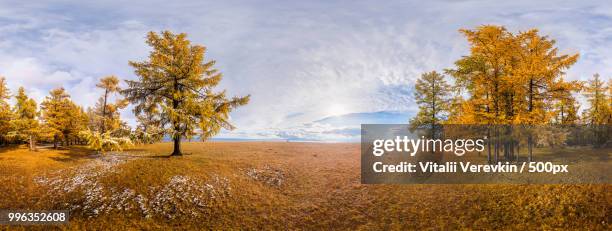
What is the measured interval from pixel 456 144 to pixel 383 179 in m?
6.84

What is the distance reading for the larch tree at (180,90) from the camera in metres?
25.4

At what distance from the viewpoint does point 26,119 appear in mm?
30328

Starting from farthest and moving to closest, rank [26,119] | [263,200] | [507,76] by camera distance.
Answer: [26,119] < [507,76] < [263,200]

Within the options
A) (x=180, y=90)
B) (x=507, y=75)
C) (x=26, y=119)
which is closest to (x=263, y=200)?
(x=180, y=90)

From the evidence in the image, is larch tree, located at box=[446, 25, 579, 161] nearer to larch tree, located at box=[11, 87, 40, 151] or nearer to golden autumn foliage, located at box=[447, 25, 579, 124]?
golden autumn foliage, located at box=[447, 25, 579, 124]

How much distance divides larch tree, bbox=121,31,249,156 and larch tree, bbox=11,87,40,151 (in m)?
13.0

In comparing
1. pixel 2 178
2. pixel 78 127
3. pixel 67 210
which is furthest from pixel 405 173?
pixel 78 127

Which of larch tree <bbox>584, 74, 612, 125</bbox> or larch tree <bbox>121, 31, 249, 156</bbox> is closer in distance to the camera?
larch tree <bbox>121, 31, 249, 156</bbox>

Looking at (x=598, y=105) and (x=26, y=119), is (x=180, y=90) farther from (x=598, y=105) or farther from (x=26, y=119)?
(x=598, y=105)

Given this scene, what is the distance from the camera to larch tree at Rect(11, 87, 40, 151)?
1180 inches

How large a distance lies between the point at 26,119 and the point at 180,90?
57.4ft

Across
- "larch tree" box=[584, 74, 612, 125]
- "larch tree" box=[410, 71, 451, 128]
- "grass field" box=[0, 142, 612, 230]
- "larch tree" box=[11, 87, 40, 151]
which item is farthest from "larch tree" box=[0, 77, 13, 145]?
"larch tree" box=[584, 74, 612, 125]

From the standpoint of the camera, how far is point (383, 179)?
2341cm

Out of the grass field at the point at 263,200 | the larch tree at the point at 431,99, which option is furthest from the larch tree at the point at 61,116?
the larch tree at the point at 431,99
